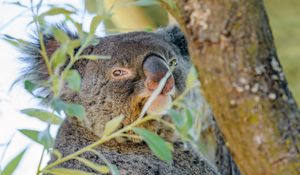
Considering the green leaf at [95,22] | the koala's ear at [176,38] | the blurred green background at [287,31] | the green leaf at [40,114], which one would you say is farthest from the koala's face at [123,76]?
the blurred green background at [287,31]

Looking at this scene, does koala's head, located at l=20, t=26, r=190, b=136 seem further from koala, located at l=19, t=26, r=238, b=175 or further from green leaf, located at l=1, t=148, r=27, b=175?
green leaf, located at l=1, t=148, r=27, b=175

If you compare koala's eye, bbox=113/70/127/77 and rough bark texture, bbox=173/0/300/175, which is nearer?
rough bark texture, bbox=173/0/300/175

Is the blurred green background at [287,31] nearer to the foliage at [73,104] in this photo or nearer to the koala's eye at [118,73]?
the koala's eye at [118,73]

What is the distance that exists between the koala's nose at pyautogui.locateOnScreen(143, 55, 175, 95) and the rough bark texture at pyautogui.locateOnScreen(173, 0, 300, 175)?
1.38 metres

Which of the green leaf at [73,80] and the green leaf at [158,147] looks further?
the green leaf at [158,147]

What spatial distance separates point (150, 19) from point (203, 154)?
1638 mm

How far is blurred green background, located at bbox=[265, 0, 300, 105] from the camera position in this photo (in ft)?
19.3

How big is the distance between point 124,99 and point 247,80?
1785 mm

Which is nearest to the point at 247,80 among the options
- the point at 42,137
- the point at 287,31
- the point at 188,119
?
the point at 188,119

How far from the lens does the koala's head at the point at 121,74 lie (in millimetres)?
3137

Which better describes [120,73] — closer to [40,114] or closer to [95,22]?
[40,114]

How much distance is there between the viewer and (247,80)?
146cm

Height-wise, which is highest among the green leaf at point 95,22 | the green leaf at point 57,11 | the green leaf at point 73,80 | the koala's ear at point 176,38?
the koala's ear at point 176,38

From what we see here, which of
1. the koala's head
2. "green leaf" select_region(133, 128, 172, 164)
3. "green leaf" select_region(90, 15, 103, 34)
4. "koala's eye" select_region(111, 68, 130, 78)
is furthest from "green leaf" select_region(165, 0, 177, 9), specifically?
"koala's eye" select_region(111, 68, 130, 78)
